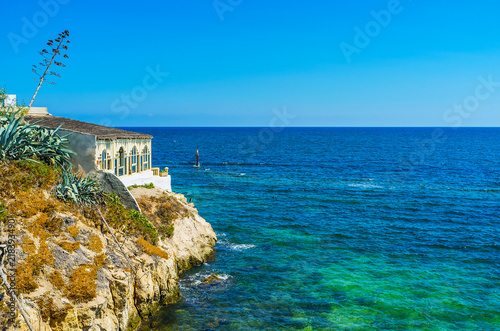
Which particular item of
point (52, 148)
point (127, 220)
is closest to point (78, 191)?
point (127, 220)

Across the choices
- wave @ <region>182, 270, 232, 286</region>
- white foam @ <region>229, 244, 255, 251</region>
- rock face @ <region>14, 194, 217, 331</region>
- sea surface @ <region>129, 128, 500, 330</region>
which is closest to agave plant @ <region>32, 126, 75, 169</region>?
rock face @ <region>14, 194, 217, 331</region>

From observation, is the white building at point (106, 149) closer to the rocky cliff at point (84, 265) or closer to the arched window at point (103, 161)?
the arched window at point (103, 161)

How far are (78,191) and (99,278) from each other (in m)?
6.41

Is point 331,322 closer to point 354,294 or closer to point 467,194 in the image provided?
point 354,294

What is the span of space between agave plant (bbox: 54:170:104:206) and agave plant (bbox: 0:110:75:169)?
2.15 meters

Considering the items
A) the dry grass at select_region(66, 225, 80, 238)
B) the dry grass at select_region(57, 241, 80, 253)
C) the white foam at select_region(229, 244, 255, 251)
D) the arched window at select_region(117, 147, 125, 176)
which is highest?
the arched window at select_region(117, 147, 125, 176)

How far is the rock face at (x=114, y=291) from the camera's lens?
14.4m

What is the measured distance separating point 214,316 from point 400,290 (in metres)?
12.1

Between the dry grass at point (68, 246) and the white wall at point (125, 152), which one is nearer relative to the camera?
the dry grass at point (68, 246)

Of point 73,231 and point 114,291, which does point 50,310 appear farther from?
point 73,231

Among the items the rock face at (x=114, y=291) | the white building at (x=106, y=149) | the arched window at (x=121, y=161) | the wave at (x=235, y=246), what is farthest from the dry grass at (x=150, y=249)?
the arched window at (x=121, y=161)

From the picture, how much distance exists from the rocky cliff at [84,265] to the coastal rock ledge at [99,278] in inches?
1.4

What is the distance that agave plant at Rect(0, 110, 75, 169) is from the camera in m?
20.6

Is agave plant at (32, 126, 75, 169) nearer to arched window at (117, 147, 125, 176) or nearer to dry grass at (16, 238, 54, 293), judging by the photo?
arched window at (117, 147, 125, 176)
